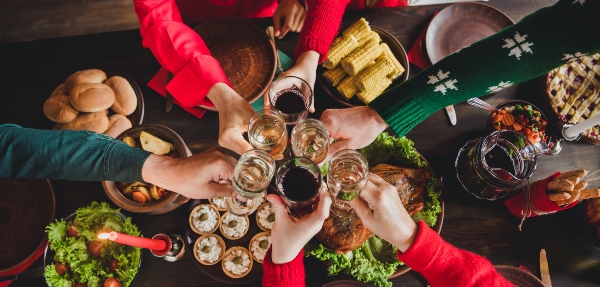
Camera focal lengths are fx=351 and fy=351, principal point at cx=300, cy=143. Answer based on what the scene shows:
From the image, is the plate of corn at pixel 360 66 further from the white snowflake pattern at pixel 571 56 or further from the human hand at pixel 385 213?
the white snowflake pattern at pixel 571 56

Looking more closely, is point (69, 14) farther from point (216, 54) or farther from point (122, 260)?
point (122, 260)

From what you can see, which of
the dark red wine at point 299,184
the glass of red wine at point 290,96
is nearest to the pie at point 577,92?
the glass of red wine at point 290,96

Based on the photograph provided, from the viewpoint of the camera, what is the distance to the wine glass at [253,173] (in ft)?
4.61

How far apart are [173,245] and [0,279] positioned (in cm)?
87

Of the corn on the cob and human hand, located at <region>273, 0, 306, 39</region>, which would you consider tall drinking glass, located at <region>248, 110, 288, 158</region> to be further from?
human hand, located at <region>273, 0, 306, 39</region>

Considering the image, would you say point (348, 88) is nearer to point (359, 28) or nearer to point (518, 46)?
point (359, 28)

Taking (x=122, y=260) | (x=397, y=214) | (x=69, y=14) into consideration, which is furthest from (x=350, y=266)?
(x=69, y=14)

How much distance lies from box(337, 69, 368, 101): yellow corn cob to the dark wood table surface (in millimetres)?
100

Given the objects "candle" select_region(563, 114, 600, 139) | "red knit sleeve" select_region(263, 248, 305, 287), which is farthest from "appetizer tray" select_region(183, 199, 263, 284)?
"candle" select_region(563, 114, 600, 139)

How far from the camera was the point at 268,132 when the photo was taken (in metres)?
1.61

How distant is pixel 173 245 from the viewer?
1.79 meters

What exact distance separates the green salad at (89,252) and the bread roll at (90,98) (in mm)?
523

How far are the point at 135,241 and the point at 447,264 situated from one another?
1353mm

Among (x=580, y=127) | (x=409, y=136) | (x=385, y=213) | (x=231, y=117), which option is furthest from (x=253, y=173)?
(x=580, y=127)
